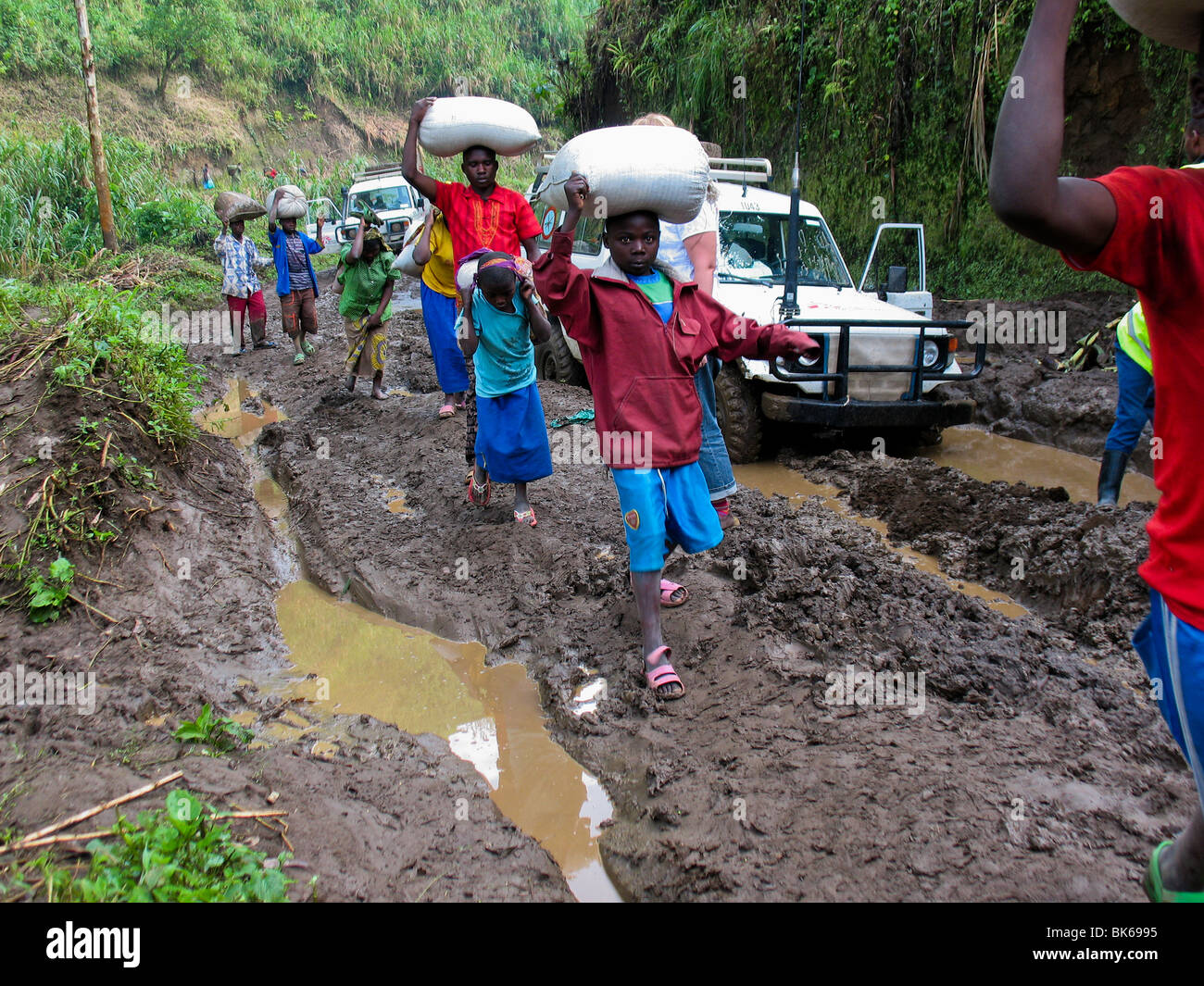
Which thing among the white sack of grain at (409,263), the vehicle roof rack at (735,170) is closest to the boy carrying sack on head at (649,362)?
the white sack of grain at (409,263)

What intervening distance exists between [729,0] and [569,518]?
43.9 feet

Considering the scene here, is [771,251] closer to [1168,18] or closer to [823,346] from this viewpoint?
[823,346]

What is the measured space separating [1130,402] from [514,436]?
3.35 metres

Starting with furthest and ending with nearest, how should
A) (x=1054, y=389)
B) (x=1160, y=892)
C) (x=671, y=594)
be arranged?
(x=1054, y=389), (x=671, y=594), (x=1160, y=892)

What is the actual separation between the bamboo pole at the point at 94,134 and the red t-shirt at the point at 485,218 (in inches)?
476

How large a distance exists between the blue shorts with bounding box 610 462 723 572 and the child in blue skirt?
5.45 ft

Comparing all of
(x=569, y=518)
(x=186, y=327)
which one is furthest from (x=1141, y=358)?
(x=186, y=327)

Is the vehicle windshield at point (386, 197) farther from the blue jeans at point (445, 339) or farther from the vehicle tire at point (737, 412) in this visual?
the vehicle tire at point (737, 412)

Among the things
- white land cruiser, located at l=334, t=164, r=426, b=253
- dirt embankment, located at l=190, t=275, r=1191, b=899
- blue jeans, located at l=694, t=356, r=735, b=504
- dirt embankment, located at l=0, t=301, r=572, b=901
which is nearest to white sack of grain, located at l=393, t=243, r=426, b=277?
dirt embankment, located at l=190, t=275, r=1191, b=899

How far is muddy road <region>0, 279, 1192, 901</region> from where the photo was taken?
2.46 metres

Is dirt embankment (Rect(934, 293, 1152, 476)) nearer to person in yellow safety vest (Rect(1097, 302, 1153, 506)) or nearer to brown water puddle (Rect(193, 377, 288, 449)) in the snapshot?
person in yellow safety vest (Rect(1097, 302, 1153, 506))

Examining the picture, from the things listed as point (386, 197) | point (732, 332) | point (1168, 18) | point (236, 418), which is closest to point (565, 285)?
point (732, 332)

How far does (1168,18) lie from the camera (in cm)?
154

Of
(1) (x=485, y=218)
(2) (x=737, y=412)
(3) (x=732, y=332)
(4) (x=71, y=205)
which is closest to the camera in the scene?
(3) (x=732, y=332)
